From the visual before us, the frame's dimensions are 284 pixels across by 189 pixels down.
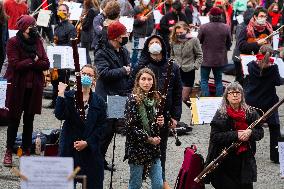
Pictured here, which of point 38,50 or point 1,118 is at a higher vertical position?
point 38,50

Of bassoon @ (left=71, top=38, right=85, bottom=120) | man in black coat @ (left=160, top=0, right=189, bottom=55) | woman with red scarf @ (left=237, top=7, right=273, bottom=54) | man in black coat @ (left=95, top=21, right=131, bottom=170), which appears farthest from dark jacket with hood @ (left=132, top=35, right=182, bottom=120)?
man in black coat @ (left=160, top=0, right=189, bottom=55)

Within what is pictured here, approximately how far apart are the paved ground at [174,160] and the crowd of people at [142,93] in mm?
246

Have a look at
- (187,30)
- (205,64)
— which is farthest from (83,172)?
(205,64)

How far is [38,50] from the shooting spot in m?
11.2

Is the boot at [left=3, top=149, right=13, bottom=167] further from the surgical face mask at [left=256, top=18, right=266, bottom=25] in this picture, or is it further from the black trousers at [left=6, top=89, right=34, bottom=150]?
the surgical face mask at [left=256, top=18, right=266, bottom=25]

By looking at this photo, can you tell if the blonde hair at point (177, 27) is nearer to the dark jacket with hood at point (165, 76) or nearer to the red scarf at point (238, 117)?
the dark jacket with hood at point (165, 76)

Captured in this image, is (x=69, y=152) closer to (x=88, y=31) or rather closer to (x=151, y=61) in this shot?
(x=151, y=61)

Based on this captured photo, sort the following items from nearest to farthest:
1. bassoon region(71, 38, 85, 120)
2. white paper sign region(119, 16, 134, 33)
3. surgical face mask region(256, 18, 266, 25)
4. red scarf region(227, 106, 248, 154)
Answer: bassoon region(71, 38, 85, 120) → red scarf region(227, 106, 248, 154) → surgical face mask region(256, 18, 266, 25) → white paper sign region(119, 16, 134, 33)

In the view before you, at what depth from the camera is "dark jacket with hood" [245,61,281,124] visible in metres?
12.3

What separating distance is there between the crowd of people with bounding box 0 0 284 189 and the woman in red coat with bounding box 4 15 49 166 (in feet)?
0.04

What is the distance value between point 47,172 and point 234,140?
3.19 metres

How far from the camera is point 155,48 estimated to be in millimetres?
10109

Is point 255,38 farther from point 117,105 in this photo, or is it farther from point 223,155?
point 223,155

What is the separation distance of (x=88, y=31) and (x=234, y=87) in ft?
27.6
